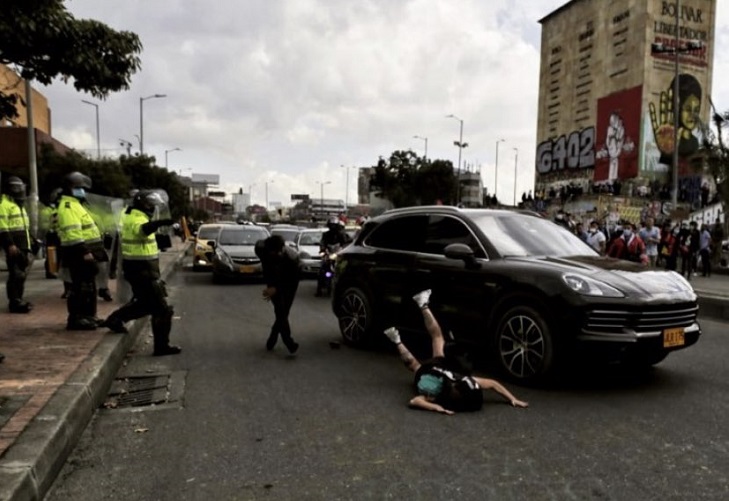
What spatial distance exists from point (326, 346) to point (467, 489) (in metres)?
4.46

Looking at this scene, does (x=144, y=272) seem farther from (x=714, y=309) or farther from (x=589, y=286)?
(x=714, y=309)

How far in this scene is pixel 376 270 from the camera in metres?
7.54

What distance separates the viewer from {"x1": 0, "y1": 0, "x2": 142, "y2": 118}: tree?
5.46m

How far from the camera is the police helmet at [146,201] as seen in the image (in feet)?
24.1

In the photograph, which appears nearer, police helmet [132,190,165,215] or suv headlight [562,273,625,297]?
suv headlight [562,273,625,297]

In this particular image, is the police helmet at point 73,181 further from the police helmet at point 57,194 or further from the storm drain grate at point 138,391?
the storm drain grate at point 138,391

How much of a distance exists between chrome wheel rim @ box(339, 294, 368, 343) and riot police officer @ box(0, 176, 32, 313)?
14.9 ft

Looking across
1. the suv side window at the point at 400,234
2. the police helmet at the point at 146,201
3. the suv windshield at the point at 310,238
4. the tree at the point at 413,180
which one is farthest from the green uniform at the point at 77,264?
the tree at the point at 413,180

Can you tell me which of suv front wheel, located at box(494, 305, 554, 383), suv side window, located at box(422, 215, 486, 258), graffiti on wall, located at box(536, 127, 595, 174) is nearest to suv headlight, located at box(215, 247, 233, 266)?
suv side window, located at box(422, 215, 486, 258)

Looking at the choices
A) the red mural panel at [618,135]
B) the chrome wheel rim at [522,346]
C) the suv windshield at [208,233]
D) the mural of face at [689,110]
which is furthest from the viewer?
the mural of face at [689,110]

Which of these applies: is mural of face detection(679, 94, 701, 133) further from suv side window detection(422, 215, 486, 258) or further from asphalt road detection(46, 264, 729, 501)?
suv side window detection(422, 215, 486, 258)

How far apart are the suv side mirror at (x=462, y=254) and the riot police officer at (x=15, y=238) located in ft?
19.8

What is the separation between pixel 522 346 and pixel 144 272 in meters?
4.17

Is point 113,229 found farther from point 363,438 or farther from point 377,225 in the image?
point 363,438
